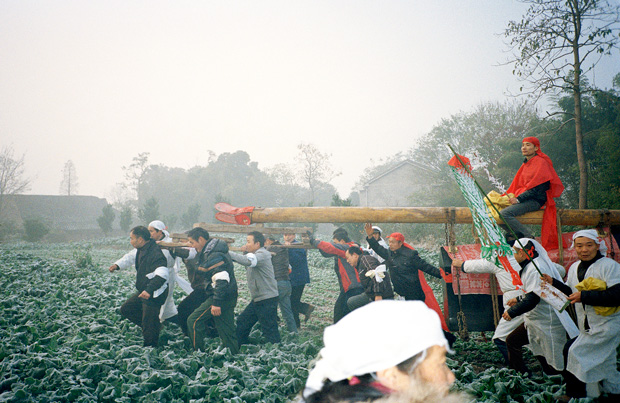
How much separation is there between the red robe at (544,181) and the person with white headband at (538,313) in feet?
3.23

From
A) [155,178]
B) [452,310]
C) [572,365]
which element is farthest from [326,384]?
[155,178]

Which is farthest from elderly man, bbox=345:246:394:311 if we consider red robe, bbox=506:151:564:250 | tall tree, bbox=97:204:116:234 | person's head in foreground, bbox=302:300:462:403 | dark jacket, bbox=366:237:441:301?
tall tree, bbox=97:204:116:234

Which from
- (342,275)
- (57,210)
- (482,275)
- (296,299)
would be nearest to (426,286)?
(482,275)

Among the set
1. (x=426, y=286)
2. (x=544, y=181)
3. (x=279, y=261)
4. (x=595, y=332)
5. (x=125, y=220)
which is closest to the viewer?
(x=595, y=332)

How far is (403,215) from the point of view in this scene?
236 inches

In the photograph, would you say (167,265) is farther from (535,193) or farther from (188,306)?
(535,193)

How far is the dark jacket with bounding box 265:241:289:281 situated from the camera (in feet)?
24.9

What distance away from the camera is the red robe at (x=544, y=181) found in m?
5.34

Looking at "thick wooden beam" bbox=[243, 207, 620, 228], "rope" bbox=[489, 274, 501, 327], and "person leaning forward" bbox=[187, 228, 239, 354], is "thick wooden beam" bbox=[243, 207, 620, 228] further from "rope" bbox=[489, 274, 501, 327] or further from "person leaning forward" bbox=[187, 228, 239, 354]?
"person leaning forward" bbox=[187, 228, 239, 354]

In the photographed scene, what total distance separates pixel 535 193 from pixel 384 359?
5.17 metres

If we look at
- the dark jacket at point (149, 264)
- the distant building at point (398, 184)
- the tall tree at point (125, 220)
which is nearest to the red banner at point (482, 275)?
the dark jacket at point (149, 264)

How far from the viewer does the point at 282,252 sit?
7738mm

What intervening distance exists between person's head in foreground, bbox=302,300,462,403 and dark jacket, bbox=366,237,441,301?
5.09m

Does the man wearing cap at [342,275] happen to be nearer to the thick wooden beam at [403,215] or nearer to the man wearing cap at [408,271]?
the man wearing cap at [408,271]
